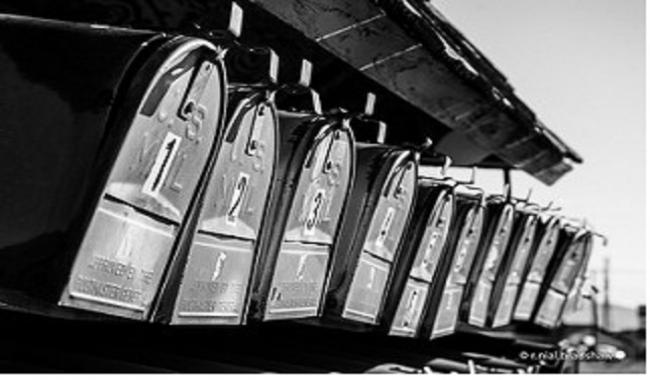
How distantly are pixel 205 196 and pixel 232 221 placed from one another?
4.2 inches

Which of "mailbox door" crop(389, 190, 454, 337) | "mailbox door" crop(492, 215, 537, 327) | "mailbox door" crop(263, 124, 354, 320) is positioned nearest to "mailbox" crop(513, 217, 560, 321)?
"mailbox door" crop(492, 215, 537, 327)

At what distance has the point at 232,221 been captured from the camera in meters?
1.22

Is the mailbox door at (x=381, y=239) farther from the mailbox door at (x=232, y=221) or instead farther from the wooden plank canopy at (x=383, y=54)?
the mailbox door at (x=232, y=221)

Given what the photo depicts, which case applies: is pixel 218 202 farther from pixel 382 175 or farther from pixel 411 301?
pixel 411 301

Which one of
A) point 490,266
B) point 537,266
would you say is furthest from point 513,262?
point 537,266

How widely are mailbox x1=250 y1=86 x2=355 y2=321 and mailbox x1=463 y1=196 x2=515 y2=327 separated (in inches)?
40.8

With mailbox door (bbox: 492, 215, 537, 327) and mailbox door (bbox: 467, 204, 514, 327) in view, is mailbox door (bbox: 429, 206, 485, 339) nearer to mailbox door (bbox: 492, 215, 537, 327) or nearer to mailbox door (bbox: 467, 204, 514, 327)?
mailbox door (bbox: 467, 204, 514, 327)

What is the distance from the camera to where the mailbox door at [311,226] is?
4.53 feet

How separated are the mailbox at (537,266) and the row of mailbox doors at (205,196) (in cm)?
97

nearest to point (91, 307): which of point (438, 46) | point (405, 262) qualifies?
point (405, 262)

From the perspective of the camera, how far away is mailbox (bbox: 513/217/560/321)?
2953mm

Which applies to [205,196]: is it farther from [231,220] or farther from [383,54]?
[383,54]

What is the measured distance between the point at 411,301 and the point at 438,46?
0.55 metres
